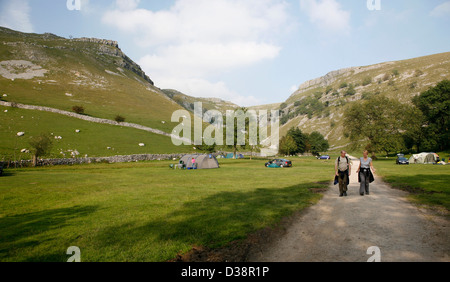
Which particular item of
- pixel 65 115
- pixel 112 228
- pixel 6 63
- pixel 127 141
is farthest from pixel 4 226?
pixel 6 63

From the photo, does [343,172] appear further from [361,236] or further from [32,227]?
[32,227]

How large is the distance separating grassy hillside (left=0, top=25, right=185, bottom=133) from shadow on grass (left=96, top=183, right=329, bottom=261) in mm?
82597

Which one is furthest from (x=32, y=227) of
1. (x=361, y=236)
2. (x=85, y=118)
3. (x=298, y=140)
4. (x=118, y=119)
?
(x=298, y=140)

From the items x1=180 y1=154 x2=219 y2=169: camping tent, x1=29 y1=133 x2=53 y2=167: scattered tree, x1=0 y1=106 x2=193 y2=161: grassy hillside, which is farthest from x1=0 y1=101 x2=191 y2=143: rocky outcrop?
x1=180 y1=154 x2=219 y2=169: camping tent

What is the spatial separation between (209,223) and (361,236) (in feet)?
18.6

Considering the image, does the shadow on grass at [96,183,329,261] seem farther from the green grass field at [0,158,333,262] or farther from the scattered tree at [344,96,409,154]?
the scattered tree at [344,96,409,154]

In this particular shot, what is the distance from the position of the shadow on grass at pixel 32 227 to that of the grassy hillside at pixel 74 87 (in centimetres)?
8166

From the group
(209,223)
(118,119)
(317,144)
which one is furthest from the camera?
(317,144)

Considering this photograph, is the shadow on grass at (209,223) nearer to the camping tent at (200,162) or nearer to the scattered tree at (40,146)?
the camping tent at (200,162)

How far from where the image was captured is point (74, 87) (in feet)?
362

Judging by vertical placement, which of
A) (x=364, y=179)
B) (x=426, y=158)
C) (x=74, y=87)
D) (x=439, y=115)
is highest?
(x=74, y=87)

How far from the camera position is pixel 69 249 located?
23.1ft

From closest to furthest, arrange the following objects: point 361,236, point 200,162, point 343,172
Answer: point 361,236 < point 343,172 < point 200,162
